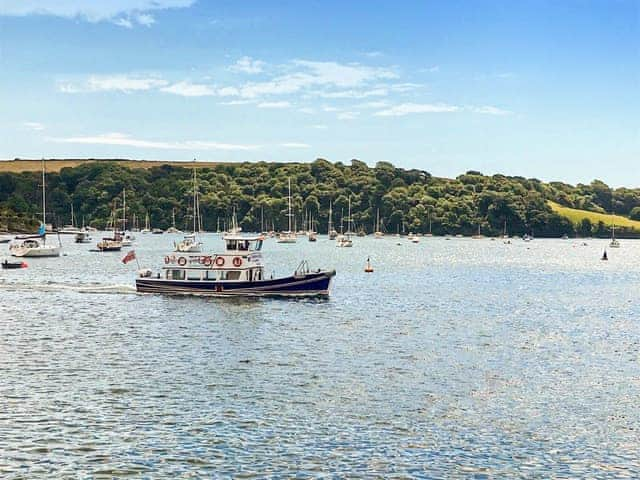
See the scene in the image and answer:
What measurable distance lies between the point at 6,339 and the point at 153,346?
11.8 meters

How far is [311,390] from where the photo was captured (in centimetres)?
4769

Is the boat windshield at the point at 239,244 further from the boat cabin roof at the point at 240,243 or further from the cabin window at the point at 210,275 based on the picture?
the cabin window at the point at 210,275

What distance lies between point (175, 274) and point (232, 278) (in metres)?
7.32

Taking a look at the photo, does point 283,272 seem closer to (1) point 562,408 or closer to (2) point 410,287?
(2) point 410,287

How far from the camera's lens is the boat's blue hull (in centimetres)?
9666

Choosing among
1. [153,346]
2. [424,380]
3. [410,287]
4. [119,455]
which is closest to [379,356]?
[424,380]

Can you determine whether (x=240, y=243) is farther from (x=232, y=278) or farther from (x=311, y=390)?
(x=311, y=390)

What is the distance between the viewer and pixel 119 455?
3506cm

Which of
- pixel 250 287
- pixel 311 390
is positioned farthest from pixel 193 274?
pixel 311 390

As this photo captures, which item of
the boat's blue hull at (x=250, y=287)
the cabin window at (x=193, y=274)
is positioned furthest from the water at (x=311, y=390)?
the cabin window at (x=193, y=274)

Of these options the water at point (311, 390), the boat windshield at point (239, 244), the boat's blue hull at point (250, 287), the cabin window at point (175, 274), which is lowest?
the water at point (311, 390)

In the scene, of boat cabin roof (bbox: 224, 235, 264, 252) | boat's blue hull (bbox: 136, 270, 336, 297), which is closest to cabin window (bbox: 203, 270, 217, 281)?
boat's blue hull (bbox: 136, 270, 336, 297)

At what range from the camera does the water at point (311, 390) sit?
115 feet

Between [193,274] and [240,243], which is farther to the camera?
[193,274]
